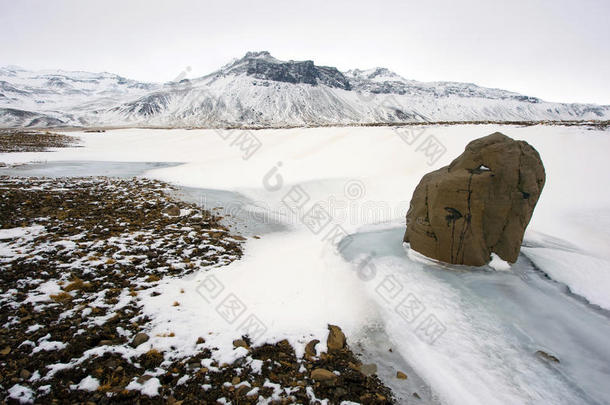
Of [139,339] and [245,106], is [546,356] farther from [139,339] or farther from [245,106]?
[245,106]

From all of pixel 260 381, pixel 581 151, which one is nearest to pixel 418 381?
pixel 260 381

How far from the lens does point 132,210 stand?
11.2 meters

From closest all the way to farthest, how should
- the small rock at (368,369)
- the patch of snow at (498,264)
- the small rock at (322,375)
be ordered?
the small rock at (322,375) → the small rock at (368,369) → the patch of snow at (498,264)

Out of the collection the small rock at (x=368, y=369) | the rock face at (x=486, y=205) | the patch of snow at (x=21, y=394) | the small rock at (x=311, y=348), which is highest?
the rock face at (x=486, y=205)

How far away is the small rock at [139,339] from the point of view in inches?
178

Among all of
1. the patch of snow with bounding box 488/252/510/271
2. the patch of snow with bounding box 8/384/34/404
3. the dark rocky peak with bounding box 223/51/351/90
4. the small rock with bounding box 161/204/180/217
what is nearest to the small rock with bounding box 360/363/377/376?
the patch of snow with bounding box 8/384/34/404

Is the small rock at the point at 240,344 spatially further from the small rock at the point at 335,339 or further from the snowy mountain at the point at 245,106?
the snowy mountain at the point at 245,106

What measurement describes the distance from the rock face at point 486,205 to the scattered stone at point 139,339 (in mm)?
7822

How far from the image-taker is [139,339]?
15.1 feet

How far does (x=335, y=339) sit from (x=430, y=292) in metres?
3.36

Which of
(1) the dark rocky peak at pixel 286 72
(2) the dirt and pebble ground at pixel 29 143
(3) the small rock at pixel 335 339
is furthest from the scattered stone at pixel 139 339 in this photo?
(1) the dark rocky peak at pixel 286 72

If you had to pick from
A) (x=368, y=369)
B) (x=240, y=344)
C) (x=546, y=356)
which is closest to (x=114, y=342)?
(x=240, y=344)

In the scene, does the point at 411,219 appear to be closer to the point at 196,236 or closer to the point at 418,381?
the point at 418,381

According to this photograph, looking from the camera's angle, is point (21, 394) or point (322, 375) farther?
point (322, 375)
